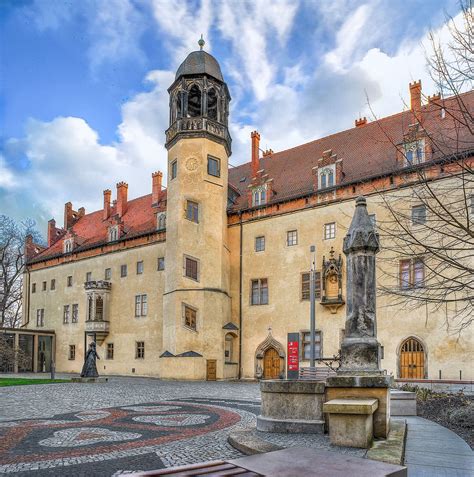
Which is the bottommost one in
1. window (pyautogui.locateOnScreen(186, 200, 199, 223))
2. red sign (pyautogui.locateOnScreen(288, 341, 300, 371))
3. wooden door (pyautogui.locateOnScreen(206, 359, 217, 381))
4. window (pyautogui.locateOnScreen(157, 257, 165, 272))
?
wooden door (pyautogui.locateOnScreen(206, 359, 217, 381))

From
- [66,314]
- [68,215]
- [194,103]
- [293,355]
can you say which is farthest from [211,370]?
[68,215]

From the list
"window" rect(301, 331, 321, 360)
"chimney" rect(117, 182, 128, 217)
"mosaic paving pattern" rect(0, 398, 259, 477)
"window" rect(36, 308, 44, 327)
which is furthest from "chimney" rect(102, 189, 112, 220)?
"mosaic paving pattern" rect(0, 398, 259, 477)

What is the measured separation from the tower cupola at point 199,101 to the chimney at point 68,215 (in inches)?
866

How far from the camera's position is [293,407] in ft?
32.7

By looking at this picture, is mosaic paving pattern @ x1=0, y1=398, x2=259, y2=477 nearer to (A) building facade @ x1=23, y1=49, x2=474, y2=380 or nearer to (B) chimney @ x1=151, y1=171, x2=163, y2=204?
(A) building facade @ x1=23, y1=49, x2=474, y2=380

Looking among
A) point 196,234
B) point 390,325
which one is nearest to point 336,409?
point 390,325

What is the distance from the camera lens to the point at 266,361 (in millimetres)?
33344

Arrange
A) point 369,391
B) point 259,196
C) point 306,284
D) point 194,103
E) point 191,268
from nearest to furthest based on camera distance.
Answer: point 369,391 → point 306,284 → point 191,268 → point 259,196 → point 194,103

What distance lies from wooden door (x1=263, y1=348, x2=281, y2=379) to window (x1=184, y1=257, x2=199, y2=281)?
6638 millimetres

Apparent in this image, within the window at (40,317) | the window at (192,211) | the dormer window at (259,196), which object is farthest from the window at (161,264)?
the window at (40,317)

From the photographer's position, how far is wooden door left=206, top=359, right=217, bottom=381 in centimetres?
3262

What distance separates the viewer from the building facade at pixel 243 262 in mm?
28406

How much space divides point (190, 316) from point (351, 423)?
25838 millimetres

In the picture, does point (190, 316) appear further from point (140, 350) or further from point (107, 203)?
point (107, 203)
